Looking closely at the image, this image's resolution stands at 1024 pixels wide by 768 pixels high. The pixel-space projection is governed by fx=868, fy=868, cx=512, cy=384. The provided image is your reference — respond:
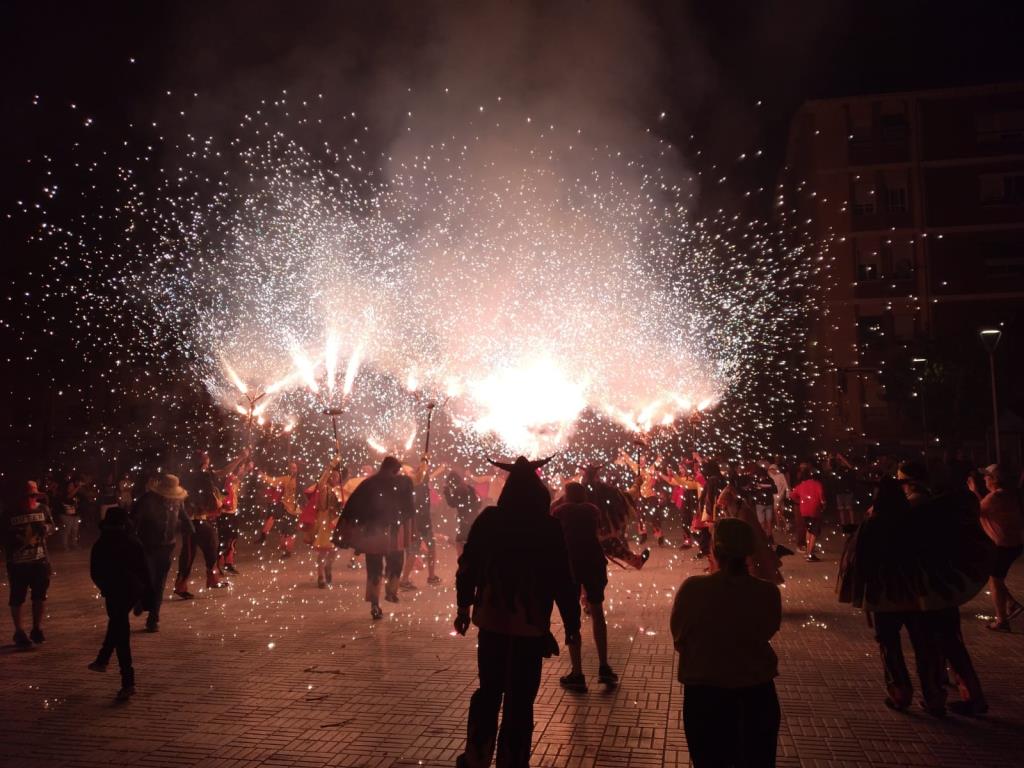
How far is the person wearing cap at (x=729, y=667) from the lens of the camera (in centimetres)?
354

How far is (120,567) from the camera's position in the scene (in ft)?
22.3

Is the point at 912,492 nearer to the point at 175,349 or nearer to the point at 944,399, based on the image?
the point at 175,349

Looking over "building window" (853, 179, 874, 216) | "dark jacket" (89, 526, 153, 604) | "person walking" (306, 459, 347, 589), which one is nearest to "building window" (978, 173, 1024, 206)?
"building window" (853, 179, 874, 216)

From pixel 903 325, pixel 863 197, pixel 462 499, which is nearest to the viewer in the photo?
pixel 462 499

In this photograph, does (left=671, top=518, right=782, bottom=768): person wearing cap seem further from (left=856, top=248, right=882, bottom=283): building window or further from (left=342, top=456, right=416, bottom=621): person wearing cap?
(left=856, top=248, right=882, bottom=283): building window

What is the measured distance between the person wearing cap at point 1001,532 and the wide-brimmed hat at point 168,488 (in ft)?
27.9

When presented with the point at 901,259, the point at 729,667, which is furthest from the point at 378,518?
the point at 901,259

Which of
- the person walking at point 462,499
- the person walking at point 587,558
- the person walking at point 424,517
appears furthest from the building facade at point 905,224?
the person walking at point 587,558

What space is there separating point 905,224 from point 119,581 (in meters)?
40.5

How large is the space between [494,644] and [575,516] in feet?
8.15

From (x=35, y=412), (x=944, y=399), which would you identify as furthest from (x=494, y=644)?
(x=944, y=399)

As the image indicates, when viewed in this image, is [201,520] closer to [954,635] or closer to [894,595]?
[894,595]

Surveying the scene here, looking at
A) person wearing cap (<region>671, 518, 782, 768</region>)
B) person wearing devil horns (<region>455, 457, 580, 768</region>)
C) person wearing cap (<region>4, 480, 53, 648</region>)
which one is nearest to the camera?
person wearing cap (<region>671, 518, 782, 768</region>)

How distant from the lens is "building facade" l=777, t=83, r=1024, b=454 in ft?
129
